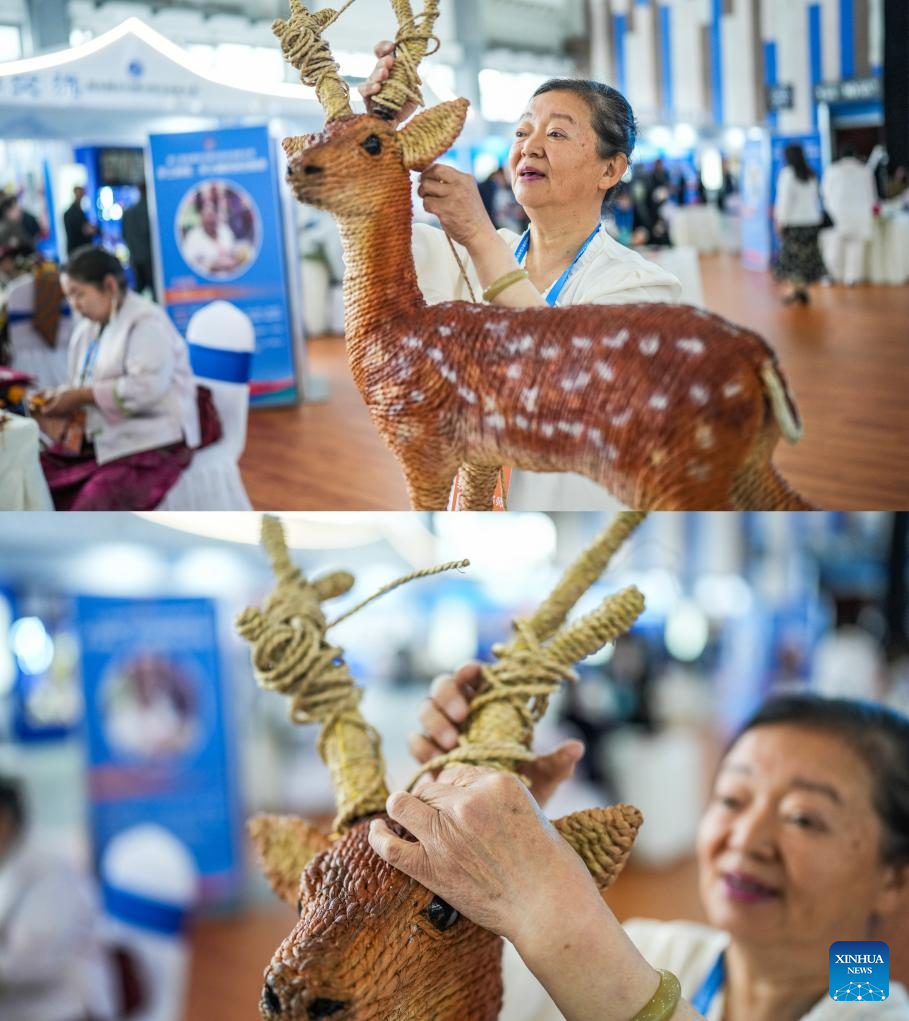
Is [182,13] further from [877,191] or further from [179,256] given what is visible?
[877,191]

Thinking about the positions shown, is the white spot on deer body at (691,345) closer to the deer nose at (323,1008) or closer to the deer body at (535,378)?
the deer body at (535,378)

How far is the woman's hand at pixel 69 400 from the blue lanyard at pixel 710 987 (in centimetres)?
205

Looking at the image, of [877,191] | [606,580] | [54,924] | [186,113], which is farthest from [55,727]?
[877,191]

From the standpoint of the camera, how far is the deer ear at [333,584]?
1.06 meters

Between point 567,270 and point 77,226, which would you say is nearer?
point 567,270

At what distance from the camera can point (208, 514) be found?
110 cm

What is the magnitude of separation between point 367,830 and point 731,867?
0.33 m

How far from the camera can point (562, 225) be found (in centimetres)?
101

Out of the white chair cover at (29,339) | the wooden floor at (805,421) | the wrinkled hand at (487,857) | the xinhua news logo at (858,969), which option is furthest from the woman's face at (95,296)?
the xinhua news logo at (858,969)

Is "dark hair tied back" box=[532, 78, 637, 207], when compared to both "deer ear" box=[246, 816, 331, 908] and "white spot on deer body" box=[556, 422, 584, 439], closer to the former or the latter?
"white spot on deer body" box=[556, 422, 584, 439]

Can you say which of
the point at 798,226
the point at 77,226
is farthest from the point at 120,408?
the point at 798,226

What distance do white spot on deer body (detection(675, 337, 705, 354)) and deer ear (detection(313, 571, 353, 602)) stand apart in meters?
0.42

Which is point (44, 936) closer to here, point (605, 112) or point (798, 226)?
point (605, 112)

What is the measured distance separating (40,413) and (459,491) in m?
1.98
